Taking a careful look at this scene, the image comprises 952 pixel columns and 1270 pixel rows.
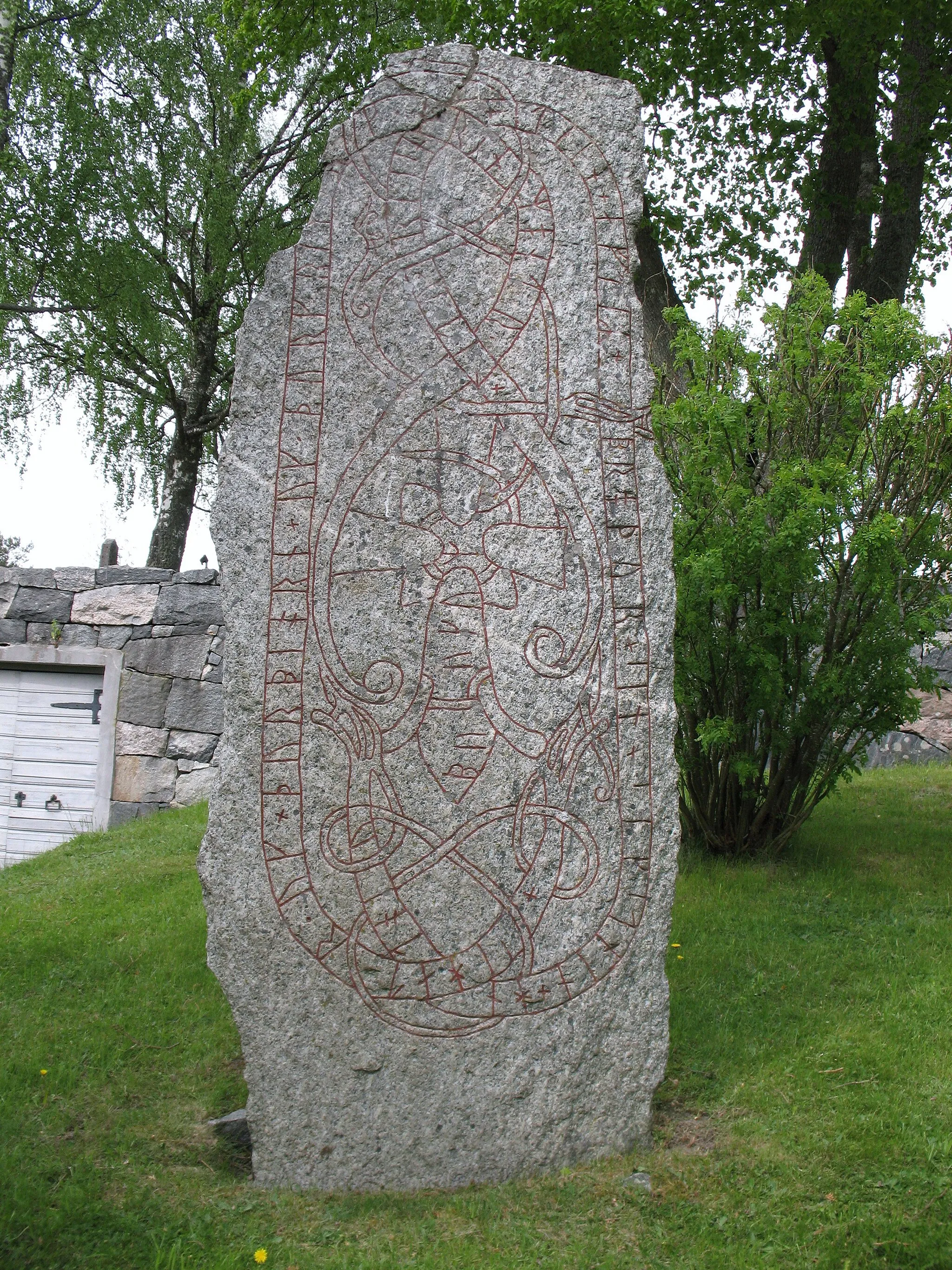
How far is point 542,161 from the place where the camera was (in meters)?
3.06

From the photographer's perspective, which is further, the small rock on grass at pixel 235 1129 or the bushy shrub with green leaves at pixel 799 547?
the bushy shrub with green leaves at pixel 799 547

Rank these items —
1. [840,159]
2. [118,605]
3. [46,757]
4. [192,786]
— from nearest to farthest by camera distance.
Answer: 1. [192,786]
2. [118,605]
3. [46,757]
4. [840,159]

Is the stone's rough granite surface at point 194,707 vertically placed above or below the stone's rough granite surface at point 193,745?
above

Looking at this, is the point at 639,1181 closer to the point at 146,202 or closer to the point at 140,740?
the point at 140,740

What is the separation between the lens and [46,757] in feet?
24.2

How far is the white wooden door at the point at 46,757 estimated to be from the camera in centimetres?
731

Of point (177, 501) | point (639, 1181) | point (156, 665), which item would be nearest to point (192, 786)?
point (156, 665)

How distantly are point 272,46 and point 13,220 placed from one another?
2.70m

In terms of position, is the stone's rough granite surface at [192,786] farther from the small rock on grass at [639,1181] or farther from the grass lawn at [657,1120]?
the small rock on grass at [639,1181]

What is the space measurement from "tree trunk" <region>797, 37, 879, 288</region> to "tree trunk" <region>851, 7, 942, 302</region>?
0.23 meters

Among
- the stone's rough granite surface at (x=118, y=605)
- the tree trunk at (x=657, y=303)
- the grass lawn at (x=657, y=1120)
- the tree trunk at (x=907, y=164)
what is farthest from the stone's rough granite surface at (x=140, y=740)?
the tree trunk at (x=907, y=164)

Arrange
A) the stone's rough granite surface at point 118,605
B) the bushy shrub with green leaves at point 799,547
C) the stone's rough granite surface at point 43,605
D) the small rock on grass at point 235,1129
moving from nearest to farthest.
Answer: the small rock on grass at point 235,1129 → the bushy shrub with green leaves at point 799,547 → the stone's rough granite surface at point 118,605 → the stone's rough granite surface at point 43,605

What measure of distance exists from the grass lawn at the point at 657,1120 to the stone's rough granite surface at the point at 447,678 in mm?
227

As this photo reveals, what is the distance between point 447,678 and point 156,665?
191 inches
